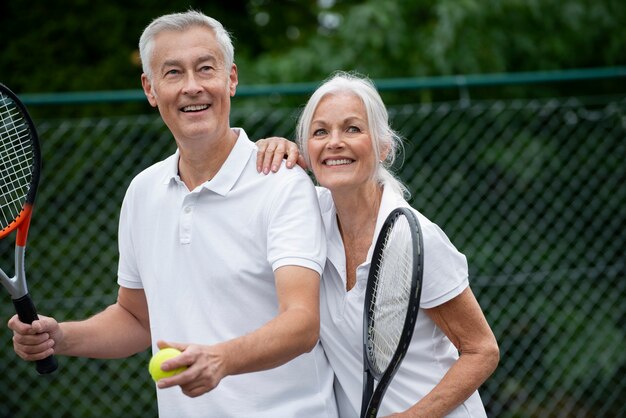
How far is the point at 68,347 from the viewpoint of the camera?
9.30ft

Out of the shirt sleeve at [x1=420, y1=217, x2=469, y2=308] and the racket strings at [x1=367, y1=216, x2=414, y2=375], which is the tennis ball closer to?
the racket strings at [x1=367, y1=216, x2=414, y2=375]

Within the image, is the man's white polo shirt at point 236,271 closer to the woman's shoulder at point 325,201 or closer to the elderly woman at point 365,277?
the elderly woman at point 365,277

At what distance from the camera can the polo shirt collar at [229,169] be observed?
105 inches

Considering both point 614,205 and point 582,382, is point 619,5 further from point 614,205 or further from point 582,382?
point 582,382

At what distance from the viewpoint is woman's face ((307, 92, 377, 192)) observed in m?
2.75

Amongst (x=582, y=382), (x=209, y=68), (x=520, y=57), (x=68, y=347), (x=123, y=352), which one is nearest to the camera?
(x=209, y=68)

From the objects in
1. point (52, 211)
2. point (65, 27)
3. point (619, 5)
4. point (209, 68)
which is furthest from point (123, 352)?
point (619, 5)

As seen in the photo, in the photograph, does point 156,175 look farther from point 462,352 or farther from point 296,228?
point 462,352

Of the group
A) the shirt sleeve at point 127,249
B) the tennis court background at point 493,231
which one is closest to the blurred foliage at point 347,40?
the tennis court background at point 493,231

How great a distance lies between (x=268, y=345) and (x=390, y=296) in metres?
0.53

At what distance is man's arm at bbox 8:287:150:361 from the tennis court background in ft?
5.35

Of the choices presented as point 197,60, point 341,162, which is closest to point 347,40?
point 341,162

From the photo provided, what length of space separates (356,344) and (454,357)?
0.28 metres

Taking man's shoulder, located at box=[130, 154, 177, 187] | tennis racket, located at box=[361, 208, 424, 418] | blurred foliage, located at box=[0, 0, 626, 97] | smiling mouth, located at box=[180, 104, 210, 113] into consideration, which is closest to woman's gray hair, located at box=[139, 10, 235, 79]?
smiling mouth, located at box=[180, 104, 210, 113]
